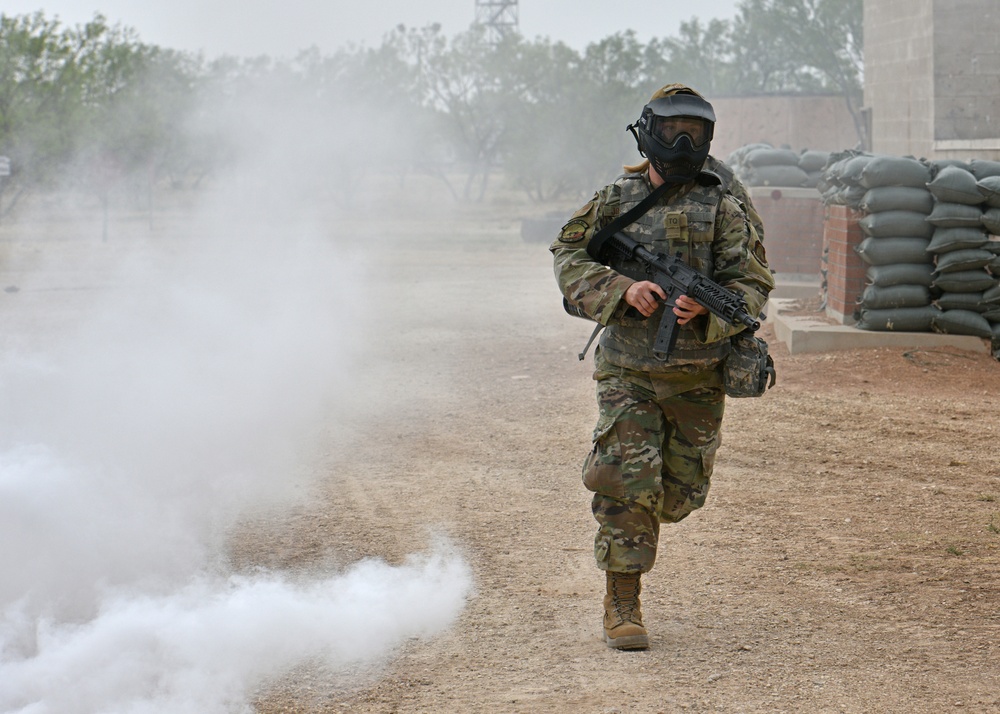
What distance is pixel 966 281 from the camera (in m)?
8.12

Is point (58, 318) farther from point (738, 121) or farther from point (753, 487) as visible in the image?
point (738, 121)

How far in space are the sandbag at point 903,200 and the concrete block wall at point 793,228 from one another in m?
3.75

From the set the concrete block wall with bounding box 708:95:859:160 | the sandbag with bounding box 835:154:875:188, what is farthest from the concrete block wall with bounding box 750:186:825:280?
the concrete block wall with bounding box 708:95:859:160

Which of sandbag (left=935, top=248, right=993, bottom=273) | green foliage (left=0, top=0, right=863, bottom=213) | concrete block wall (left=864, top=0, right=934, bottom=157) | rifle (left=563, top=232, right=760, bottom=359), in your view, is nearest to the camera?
rifle (left=563, top=232, right=760, bottom=359)

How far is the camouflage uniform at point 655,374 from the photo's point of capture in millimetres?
3412

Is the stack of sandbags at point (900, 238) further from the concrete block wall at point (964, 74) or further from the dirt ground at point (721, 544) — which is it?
the concrete block wall at point (964, 74)

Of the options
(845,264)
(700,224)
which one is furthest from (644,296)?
(845,264)

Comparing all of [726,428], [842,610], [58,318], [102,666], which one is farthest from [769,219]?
[102,666]

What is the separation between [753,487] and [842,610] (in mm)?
1649

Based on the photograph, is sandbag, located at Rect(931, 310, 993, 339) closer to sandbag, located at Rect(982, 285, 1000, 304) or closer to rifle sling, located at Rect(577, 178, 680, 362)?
sandbag, located at Rect(982, 285, 1000, 304)

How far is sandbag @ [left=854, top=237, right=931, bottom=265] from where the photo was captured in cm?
826

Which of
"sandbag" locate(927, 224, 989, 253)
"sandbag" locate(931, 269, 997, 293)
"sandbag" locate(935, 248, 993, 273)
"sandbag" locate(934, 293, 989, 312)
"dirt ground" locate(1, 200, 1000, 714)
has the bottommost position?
"dirt ground" locate(1, 200, 1000, 714)

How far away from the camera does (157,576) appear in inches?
157

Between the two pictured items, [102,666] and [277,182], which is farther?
[277,182]
